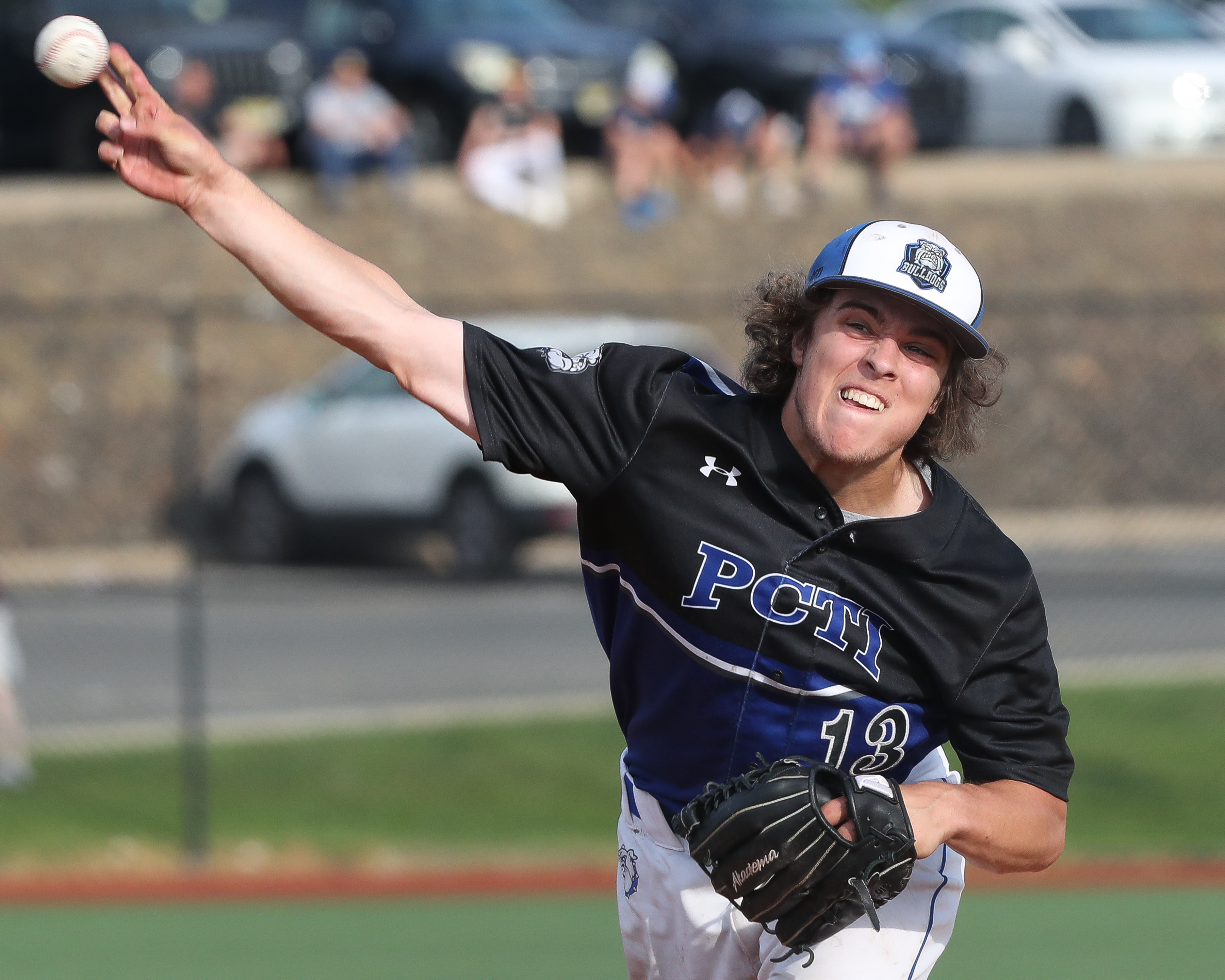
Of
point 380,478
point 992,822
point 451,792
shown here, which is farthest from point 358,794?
point 992,822

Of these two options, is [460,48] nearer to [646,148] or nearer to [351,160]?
[351,160]

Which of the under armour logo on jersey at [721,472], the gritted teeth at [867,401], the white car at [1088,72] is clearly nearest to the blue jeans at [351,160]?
the white car at [1088,72]

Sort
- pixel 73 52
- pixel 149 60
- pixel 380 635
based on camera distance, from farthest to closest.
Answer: pixel 149 60 < pixel 380 635 < pixel 73 52

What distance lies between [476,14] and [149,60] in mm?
3577

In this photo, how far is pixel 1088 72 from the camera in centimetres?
1819

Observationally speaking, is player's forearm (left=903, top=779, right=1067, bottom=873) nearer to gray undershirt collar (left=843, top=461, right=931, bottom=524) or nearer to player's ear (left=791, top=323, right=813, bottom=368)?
gray undershirt collar (left=843, top=461, right=931, bottom=524)

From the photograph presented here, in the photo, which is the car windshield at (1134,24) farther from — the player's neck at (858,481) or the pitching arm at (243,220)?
the pitching arm at (243,220)

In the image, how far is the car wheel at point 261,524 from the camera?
435 inches

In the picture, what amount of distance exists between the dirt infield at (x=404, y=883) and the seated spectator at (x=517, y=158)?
1100 centimetres

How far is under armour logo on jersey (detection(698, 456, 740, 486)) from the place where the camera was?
11.3 feet

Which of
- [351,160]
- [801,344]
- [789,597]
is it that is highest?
[351,160]

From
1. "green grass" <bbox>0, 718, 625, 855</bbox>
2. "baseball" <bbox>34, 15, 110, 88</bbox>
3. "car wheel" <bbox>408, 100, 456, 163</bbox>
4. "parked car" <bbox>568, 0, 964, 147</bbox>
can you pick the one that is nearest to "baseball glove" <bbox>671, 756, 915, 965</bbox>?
"baseball" <bbox>34, 15, 110, 88</bbox>

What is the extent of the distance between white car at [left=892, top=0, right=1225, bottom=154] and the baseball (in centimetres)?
1614

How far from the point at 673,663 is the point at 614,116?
15.4 m
